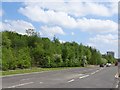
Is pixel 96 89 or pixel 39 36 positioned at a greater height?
pixel 39 36

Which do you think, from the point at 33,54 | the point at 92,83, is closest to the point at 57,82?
the point at 92,83

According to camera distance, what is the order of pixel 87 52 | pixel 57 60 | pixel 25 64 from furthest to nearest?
pixel 87 52 → pixel 57 60 → pixel 25 64

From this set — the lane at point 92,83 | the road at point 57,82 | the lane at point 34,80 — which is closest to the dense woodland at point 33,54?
the lane at point 34,80

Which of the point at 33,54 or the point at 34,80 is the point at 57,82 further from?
the point at 33,54

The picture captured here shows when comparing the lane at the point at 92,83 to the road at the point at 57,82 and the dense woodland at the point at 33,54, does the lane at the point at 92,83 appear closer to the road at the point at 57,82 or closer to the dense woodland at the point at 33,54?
the road at the point at 57,82

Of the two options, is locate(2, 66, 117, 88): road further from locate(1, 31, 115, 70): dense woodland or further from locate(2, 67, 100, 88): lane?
locate(1, 31, 115, 70): dense woodland

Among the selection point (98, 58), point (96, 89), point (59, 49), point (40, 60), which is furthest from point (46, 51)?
point (98, 58)

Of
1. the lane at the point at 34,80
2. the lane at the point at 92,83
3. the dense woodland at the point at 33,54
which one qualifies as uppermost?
the dense woodland at the point at 33,54

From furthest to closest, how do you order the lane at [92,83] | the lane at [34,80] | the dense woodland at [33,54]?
the dense woodland at [33,54], the lane at [92,83], the lane at [34,80]

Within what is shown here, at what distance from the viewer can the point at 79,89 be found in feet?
64.8

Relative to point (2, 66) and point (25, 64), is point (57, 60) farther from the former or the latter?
point (2, 66)

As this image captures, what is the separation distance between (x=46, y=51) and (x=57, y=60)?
277 inches

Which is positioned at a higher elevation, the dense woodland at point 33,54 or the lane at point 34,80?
the dense woodland at point 33,54

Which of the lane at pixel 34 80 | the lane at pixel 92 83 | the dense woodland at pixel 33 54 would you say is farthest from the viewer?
the dense woodland at pixel 33 54
